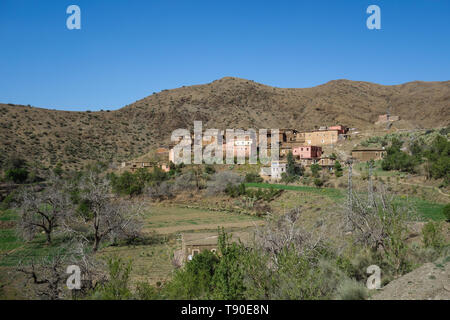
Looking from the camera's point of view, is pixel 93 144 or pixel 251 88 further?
pixel 251 88

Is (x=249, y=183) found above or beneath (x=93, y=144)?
beneath

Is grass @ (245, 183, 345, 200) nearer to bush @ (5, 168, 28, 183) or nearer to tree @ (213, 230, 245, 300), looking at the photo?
tree @ (213, 230, 245, 300)

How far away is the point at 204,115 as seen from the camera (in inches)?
3760

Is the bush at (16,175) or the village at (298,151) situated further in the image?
the village at (298,151)

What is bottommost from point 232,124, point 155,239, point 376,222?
point 155,239

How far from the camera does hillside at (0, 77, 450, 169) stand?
219 ft

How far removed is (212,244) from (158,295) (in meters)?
7.69

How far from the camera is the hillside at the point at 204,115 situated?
219ft

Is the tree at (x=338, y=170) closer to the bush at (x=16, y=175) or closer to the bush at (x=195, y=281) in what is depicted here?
the bush at (x=195, y=281)

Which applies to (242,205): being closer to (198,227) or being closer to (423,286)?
(198,227)

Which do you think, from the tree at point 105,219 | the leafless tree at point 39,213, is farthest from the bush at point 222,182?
the leafless tree at point 39,213
